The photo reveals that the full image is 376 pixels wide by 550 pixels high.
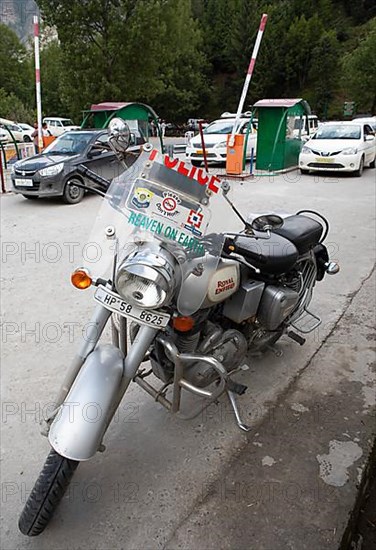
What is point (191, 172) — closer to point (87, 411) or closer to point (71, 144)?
point (87, 411)

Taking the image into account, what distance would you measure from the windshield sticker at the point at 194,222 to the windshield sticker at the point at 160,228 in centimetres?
3

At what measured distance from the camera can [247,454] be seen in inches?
87.5

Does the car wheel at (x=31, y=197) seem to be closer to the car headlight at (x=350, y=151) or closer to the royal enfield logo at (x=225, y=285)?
the royal enfield logo at (x=225, y=285)

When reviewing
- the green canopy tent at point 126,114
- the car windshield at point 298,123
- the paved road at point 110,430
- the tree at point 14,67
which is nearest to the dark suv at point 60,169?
the paved road at point 110,430

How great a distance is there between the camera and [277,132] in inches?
447

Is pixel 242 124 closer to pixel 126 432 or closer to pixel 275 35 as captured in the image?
pixel 126 432

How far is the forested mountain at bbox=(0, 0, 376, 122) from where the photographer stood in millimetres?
20578

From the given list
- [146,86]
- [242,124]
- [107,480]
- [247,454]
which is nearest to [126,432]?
[107,480]


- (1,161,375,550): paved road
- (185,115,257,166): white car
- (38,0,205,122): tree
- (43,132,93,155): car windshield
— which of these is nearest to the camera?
(1,161,375,550): paved road

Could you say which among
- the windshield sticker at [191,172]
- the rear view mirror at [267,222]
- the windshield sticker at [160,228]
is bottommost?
the rear view mirror at [267,222]

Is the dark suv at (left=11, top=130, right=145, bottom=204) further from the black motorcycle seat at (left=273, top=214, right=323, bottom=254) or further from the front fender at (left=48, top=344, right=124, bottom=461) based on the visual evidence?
the front fender at (left=48, top=344, right=124, bottom=461)

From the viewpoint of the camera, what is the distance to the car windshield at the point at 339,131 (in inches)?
436

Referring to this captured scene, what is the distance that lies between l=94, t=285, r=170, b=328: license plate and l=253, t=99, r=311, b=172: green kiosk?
1060 cm

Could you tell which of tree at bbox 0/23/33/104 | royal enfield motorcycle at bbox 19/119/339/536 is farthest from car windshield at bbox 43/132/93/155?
tree at bbox 0/23/33/104
